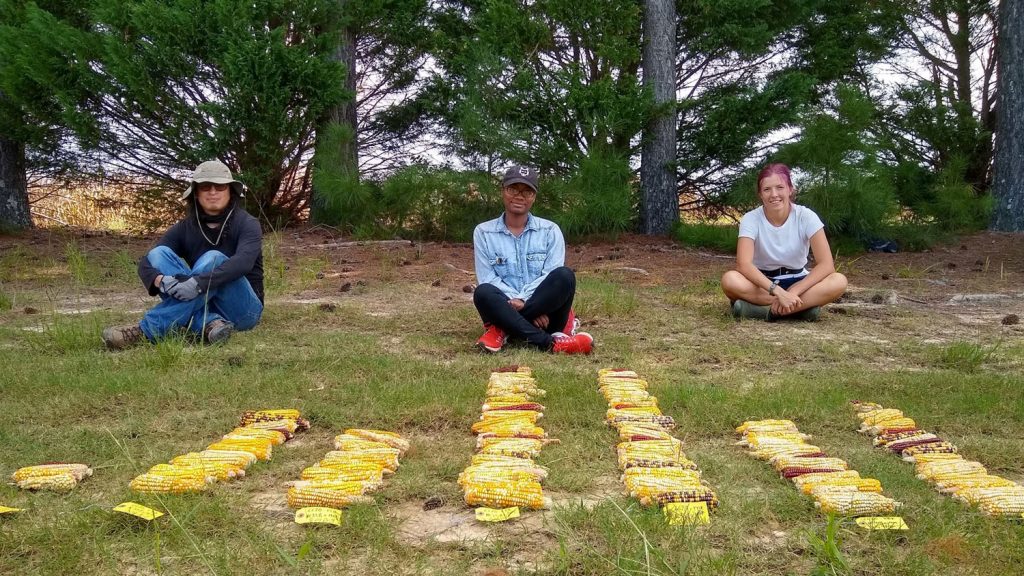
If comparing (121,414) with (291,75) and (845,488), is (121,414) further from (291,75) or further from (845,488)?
(291,75)

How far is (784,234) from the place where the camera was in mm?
5965

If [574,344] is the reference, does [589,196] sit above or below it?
above

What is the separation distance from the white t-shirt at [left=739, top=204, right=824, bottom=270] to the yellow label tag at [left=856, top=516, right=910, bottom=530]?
3755mm

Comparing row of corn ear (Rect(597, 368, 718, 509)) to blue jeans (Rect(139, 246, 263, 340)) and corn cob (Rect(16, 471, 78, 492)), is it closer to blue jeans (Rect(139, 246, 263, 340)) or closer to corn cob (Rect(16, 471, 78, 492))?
corn cob (Rect(16, 471, 78, 492))

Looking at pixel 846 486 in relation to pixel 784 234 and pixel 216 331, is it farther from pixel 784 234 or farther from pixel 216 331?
pixel 216 331

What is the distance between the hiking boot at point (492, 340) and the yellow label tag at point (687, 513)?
2.65 meters

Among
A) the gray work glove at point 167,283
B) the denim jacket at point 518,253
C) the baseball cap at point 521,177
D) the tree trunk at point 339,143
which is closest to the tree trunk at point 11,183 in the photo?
the tree trunk at point 339,143

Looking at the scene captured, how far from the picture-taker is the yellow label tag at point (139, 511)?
2.36 metres

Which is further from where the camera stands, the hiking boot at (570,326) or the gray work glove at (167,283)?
the hiking boot at (570,326)

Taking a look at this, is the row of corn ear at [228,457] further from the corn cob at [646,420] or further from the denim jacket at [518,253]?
the denim jacket at [518,253]

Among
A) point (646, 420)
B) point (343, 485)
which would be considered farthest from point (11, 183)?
point (646, 420)

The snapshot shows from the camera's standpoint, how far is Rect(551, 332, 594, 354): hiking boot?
197 inches

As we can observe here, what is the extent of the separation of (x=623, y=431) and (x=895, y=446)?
1088 millimetres

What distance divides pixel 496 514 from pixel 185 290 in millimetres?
3331
